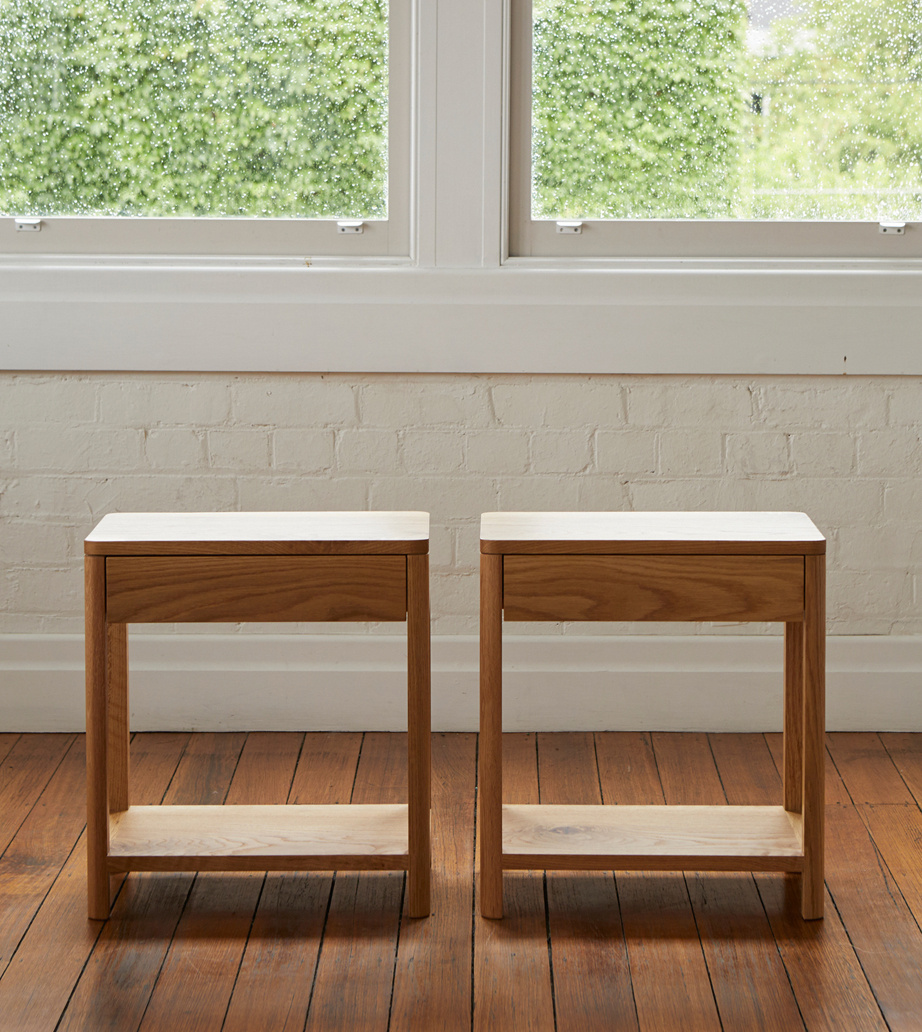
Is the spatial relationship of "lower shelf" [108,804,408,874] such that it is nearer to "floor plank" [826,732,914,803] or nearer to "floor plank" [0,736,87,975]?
"floor plank" [0,736,87,975]

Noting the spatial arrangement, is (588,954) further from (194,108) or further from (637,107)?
(194,108)

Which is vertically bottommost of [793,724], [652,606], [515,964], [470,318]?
[515,964]

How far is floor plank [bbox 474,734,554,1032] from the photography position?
1.50 metres

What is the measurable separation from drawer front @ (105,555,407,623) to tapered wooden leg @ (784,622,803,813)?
0.66m

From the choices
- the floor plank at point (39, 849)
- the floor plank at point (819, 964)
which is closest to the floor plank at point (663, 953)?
the floor plank at point (819, 964)

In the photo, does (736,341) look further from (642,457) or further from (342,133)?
(342,133)

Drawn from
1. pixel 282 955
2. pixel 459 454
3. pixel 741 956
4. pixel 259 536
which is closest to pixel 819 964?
pixel 741 956

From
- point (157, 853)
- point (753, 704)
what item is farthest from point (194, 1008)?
point (753, 704)

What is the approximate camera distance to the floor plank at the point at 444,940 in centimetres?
151

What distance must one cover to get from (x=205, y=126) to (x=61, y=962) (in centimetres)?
168

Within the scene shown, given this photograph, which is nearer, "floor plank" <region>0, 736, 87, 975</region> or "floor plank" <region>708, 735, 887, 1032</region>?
"floor plank" <region>708, 735, 887, 1032</region>

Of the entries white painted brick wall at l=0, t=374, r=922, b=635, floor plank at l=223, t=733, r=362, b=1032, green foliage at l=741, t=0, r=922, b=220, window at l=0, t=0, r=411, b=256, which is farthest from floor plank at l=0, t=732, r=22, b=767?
green foliage at l=741, t=0, r=922, b=220

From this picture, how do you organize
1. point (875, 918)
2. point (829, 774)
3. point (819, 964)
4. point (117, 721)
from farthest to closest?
point (829, 774), point (117, 721), point (875, 918), point (819, 964)

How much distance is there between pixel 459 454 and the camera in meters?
2.46
